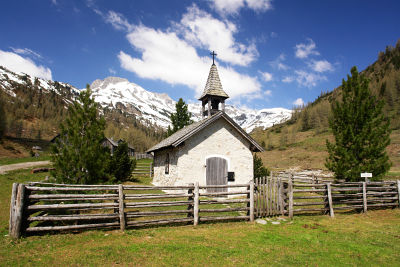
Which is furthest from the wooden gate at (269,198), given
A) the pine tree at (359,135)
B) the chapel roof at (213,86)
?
the chapel roof at (213,86)

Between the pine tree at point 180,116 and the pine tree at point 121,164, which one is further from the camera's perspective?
the pine tree at point 180,116

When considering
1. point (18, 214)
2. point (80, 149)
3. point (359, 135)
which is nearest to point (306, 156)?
point (359, 135)

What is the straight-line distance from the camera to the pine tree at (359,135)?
14.1m

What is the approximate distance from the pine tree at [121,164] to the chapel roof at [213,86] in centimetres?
920

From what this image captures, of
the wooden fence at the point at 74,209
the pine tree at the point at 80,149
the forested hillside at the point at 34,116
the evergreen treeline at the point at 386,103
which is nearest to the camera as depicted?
the wooden fence at the point at 74,209

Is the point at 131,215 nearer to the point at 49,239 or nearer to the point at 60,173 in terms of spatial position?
the point at 49,239

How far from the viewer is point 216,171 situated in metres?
15.9

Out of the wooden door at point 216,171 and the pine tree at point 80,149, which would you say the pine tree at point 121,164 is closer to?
the wooden door at point 216,171

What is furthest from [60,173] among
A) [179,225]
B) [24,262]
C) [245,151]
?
[245,151]

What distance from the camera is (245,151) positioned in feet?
55.7

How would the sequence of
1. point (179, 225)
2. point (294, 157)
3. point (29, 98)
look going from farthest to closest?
point (29, 98), point (294, 157), point (179, 225)

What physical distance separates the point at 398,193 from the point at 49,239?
16033 mm

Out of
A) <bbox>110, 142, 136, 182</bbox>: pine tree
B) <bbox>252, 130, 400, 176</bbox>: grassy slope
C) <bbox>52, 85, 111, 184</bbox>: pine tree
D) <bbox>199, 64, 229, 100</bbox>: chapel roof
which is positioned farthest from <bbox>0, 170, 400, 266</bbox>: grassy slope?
<bbox>252, 130, 400, 176</bbox>: grassy slope

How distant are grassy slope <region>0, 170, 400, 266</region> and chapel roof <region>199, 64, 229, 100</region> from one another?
11079mm
